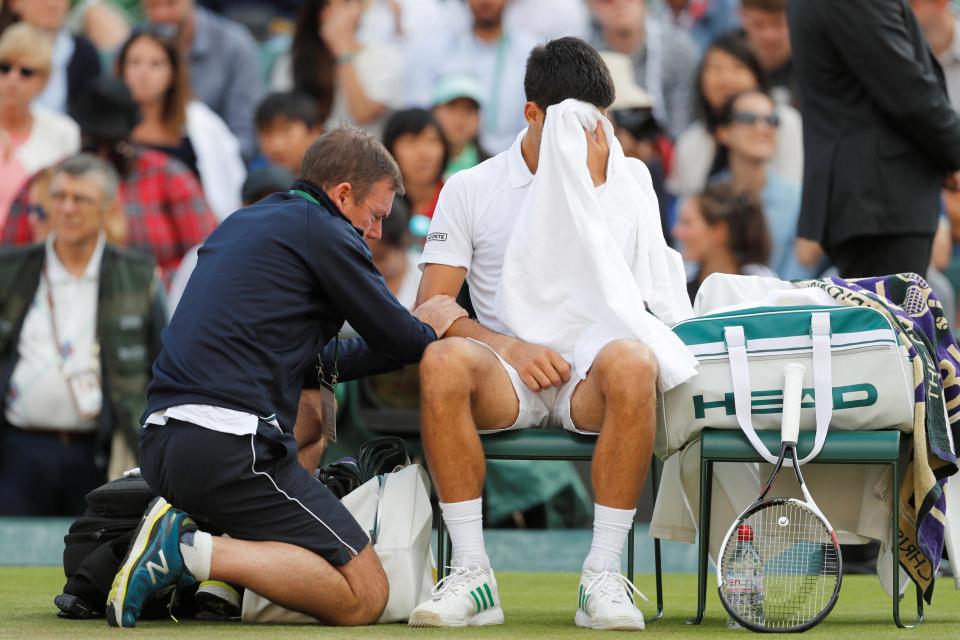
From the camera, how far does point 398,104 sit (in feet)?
33.3

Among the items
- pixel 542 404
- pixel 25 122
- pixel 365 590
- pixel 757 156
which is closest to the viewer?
pixel 365 590

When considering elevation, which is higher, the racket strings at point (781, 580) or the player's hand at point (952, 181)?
the player's hand at point (952, 181)

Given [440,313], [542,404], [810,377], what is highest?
[440,313]

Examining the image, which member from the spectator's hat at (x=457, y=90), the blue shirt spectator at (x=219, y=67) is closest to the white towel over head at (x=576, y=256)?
the spectator's hat at (x=457, y=90)

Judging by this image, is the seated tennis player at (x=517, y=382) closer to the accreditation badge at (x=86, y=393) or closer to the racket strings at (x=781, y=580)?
the racket strings at (x=781, y=580)

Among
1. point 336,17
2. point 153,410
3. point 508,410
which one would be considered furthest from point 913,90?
point 336,17

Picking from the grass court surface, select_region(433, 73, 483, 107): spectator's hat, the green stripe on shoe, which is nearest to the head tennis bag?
the grass court surface

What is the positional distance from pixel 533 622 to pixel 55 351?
3.88m

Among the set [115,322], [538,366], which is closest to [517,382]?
[538,366]

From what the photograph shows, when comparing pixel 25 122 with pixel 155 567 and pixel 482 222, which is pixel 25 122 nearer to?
pixel 482 222

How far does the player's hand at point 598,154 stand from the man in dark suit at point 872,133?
5.14 ft

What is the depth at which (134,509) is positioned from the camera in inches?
192

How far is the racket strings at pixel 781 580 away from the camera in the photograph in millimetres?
4301

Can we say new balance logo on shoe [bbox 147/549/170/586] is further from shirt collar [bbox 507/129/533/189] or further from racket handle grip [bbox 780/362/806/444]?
racket handle grip [bbox 780/362/806/444]
